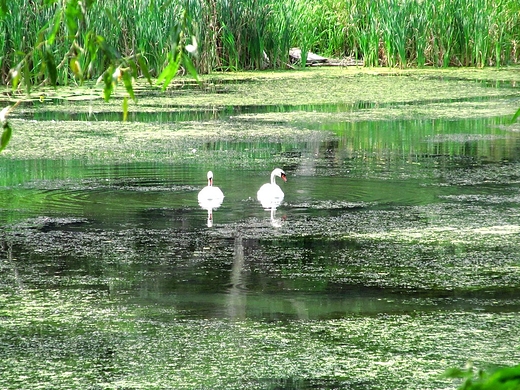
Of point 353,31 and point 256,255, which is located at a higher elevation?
point 353,31

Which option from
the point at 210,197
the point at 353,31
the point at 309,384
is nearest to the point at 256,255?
the point at 210,197

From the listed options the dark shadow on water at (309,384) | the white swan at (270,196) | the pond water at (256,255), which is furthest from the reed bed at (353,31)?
the dark shadow on water at (309,384)

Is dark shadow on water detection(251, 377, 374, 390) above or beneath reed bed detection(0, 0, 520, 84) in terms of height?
beneath

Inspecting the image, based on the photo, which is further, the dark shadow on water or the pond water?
the pond water

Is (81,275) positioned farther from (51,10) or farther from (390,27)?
(390,27)

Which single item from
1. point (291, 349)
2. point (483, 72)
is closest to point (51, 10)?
point (483, 72)

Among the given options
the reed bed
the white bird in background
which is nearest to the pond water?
the white bird in background

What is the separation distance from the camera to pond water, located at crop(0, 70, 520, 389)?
337 centimetres

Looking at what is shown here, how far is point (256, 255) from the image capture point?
4.95m

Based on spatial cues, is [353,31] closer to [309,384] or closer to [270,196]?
[270,196]

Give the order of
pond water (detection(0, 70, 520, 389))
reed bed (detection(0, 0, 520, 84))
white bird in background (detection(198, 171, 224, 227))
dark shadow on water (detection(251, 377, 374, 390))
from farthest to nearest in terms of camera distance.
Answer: reed bed (detection(0, 0, 520, 84)), white bird in background (detection(198, 171, 224, 227)), pond water (detection(0, 70, 520, 389)), dark shadow on water (detection(251, 377, 374, 390))

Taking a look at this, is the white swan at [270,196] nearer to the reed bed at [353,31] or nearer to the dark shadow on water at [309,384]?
the dark shadow on water at [309,384]

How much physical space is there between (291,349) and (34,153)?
16.6ft

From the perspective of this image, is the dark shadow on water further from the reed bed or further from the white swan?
the reed bed
